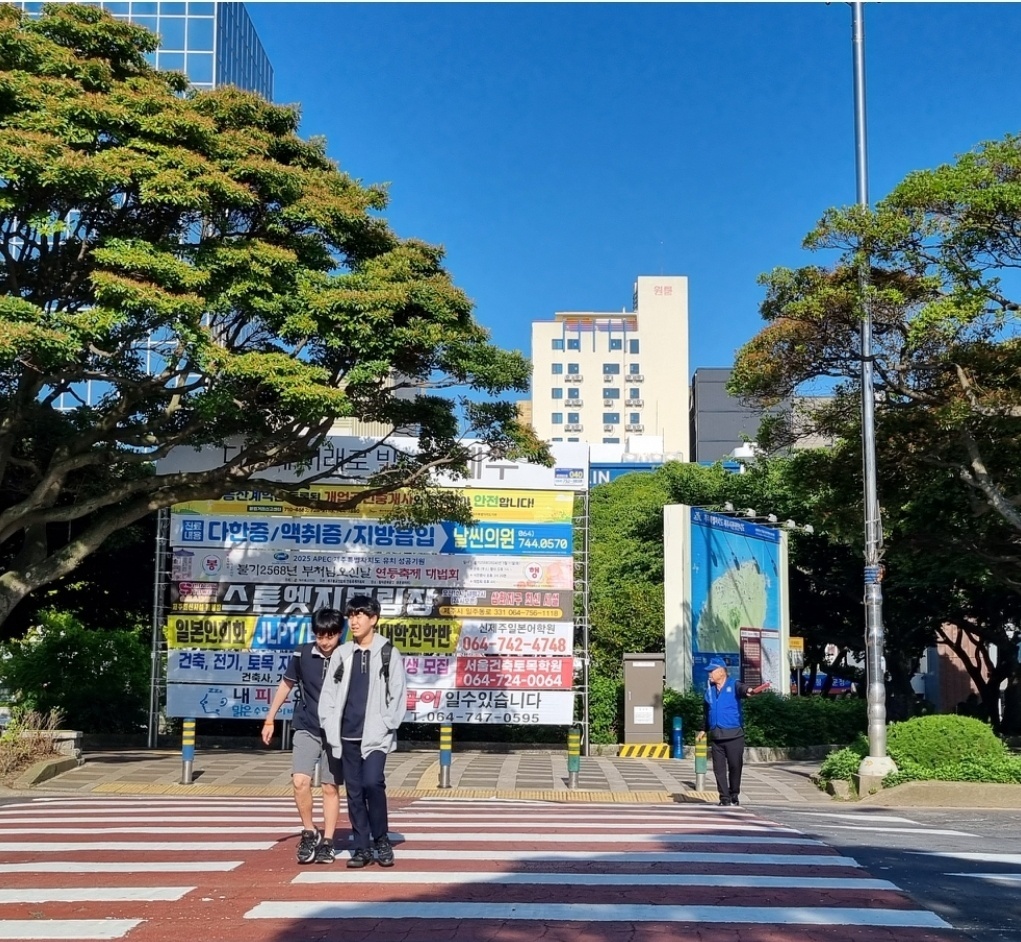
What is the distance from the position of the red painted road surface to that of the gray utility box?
1288 centimetres

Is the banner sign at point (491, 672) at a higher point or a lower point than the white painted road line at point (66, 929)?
higher

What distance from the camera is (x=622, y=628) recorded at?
28.2m

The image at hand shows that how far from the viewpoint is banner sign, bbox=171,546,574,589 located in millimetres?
21688

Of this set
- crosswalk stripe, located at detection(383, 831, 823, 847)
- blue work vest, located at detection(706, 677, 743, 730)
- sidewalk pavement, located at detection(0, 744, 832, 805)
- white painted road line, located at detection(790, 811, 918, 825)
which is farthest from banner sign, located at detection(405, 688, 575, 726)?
crosswalk stripe, located at detection(383, 831, 823, 847)

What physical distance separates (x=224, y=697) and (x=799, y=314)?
12.3 meters

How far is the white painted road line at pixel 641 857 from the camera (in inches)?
310

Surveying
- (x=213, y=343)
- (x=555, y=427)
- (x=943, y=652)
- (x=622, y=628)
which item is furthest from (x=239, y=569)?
(x=555, y=427)

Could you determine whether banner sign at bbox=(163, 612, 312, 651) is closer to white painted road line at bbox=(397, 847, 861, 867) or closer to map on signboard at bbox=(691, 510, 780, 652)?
Result: map on signboard at bbox=(691, 510, 780, 652)

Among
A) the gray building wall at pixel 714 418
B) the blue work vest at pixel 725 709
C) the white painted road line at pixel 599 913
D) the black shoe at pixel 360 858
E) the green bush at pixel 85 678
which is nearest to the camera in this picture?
the white painted road line at pixel 599 913

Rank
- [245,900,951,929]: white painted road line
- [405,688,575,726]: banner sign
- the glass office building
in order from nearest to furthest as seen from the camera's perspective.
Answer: [245,900,951,929]: white painted road line < [405,688,575,726]: banner sign < the glass office building

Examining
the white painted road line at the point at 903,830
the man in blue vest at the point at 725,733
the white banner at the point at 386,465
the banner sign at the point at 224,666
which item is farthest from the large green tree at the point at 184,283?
the white painted road line at the point at 903,830

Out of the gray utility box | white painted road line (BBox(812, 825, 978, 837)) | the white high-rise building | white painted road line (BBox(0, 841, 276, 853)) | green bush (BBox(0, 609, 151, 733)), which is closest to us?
white painted road line (BBox(0, 841, 276, 853))

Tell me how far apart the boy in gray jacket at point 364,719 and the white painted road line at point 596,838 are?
1.35m

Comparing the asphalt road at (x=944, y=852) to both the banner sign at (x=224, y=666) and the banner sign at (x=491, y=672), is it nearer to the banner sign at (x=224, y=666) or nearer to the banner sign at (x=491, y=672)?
the banner sign at (x=491, y=672)
